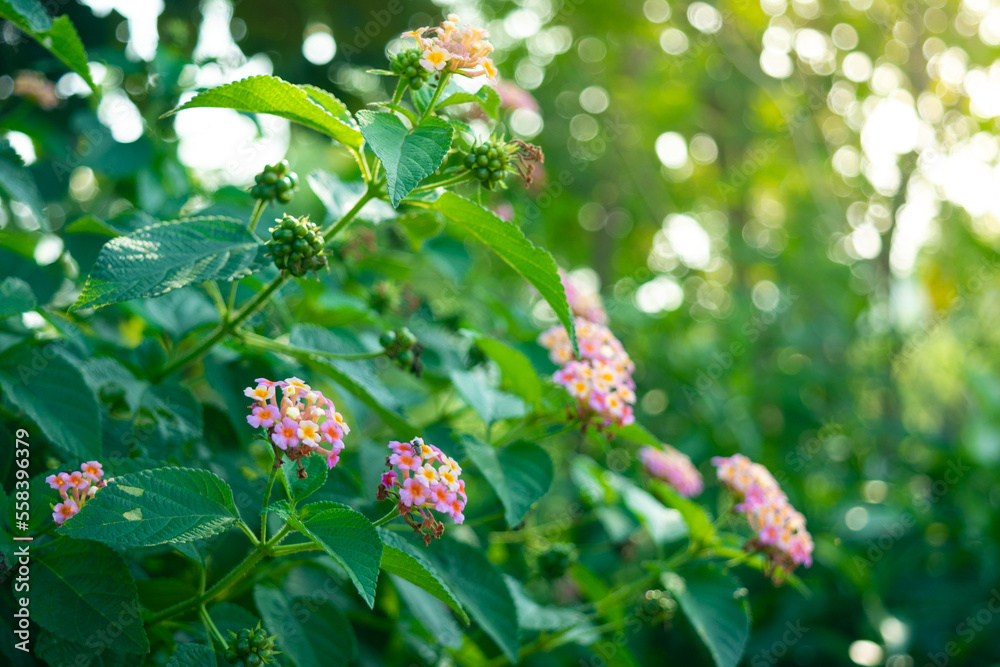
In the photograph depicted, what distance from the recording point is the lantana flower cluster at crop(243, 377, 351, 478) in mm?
918

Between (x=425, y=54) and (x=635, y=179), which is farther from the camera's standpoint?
(x=635, y=179)

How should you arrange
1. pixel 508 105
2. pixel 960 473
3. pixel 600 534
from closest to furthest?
1. pixel 508 105
2. pixel 600 534
3. pixel 960 473

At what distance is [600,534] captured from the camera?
229cm

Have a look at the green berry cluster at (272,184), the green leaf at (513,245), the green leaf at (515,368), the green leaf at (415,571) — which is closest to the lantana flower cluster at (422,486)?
the green leaf at (415,571)

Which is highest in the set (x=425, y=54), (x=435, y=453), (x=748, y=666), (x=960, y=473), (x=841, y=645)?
(x=425, y=54)

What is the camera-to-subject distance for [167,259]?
3.40 ft

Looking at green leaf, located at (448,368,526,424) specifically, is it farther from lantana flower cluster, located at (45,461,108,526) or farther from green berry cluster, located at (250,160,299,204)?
lantana flower cluster, located at (45,461,108,526)

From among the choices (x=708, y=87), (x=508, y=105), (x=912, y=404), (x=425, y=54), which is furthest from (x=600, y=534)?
(x=912, y=404)

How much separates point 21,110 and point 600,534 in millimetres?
2005

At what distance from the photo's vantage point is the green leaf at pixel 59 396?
1.08m

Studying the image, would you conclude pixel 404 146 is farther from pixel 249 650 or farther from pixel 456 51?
pixel 249 650

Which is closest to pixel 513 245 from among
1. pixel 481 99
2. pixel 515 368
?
pixel 481 99

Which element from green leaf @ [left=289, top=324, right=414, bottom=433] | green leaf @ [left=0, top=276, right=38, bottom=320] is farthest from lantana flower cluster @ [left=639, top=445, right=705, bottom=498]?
green leaf @ [left=0, top=276, right=38, bottom=320]

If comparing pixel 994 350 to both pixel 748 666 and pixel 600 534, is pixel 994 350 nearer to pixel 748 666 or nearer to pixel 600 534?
pixel 748 666
